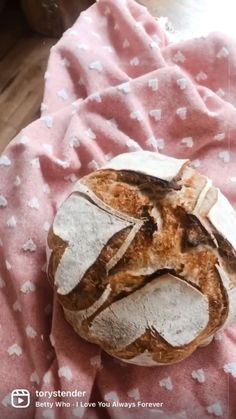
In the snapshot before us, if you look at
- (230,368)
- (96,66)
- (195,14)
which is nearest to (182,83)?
(96,66)

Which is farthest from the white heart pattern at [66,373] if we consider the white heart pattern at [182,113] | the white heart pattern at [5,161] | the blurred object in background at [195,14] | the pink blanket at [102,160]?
the blurred object in background at [195,14]

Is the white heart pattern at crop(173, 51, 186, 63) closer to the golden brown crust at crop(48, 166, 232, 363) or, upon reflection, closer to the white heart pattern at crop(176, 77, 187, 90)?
the white heart pattern at crop(176, 77, 187, 90)

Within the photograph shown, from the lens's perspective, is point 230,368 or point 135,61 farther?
point 135,61

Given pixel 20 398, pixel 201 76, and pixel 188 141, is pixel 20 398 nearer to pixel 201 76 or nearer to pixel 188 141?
pixel 188 141

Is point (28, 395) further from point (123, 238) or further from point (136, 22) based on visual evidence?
point (136, 22)

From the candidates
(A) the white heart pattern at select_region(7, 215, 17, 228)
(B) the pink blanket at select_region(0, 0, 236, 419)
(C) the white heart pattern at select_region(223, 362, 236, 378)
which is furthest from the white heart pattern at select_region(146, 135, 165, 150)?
(C) the white heart pattern at select_region(223, 362, 236, 378)

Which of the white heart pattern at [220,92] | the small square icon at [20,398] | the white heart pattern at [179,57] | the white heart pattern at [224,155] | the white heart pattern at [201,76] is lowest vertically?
the small square icon at [20,398]

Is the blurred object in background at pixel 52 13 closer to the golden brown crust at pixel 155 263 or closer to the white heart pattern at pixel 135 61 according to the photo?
the white heart pattern at pixel 135 61
